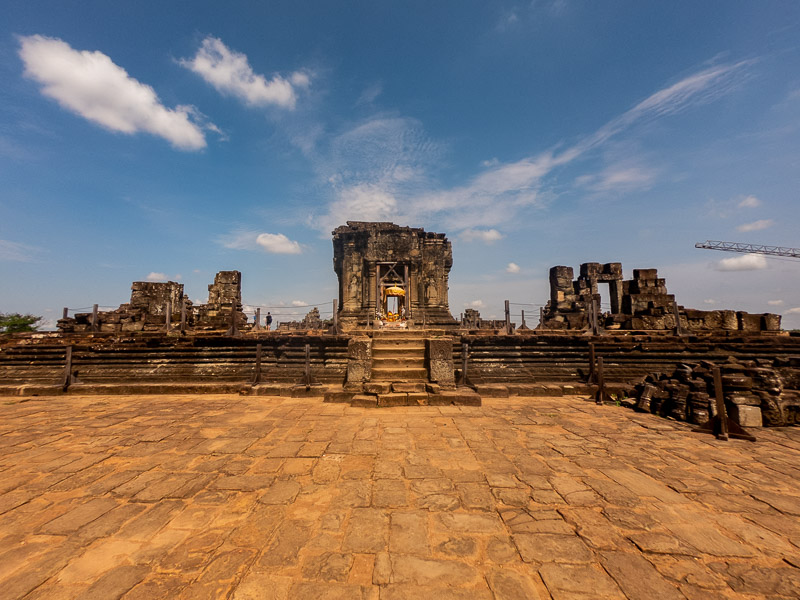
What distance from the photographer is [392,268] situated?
60.2ft

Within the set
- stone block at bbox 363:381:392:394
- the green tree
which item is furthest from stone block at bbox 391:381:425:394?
the green tree

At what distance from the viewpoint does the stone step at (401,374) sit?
285 inches

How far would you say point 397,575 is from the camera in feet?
6.42

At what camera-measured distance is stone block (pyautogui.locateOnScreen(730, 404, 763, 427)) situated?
4871mm

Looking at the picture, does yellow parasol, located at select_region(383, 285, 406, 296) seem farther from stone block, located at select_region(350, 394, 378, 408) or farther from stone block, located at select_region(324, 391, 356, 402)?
stone block, located at select_region(350, 394, 378, 408)

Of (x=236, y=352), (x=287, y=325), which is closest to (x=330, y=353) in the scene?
(x=236, y=352)

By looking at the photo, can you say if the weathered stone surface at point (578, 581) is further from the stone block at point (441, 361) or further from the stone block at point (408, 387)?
the stone block at point (441, 361)

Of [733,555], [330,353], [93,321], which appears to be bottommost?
[733,555]

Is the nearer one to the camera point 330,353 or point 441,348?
point 441,348

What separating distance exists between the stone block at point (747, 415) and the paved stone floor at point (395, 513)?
233mm

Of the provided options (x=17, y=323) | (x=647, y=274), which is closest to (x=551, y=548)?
(x=647, y=274)

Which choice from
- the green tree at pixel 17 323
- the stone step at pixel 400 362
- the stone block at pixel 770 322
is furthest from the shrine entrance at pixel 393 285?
the green tree at pixel 17 323

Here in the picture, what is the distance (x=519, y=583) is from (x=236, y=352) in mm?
8485

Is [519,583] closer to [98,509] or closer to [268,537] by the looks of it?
[268,537]
